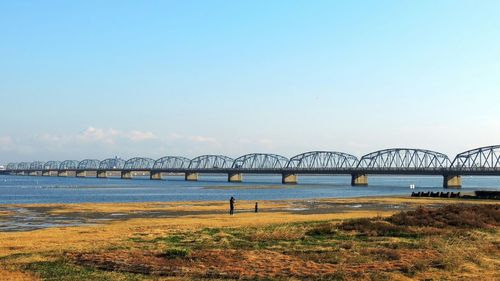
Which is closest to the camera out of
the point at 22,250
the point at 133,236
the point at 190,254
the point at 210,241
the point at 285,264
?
the point at 285,264

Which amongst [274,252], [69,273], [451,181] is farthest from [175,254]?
[451,181]

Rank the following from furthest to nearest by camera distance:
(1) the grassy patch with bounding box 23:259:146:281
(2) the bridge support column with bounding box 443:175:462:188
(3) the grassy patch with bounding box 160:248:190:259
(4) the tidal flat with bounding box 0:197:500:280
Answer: (2) the bridge support column with bounding box 443:175:462:188 < (3) the grassy patch with bounding box 160:248:190:259 < (4) the tidal flat with bounding box 0:197:500:280 < (1) the grassy patch with bounding box 23:259:146:281

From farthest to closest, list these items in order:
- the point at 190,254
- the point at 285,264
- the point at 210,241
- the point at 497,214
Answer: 1. the point at 497,214
2. the point at 210,241
3. the point at 190,254
4. the point at 285,264

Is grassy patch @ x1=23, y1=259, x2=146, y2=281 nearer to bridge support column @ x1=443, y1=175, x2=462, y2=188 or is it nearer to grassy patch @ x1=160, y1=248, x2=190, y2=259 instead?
grassy patch @ x1=160, y1=248, x2=190, y2=259

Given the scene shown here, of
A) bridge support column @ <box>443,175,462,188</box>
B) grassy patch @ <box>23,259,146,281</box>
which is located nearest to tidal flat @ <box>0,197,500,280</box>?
grassy patch @ <box>23,259,146,281</box>

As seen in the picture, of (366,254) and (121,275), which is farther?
(366,254)

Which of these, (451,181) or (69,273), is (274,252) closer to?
(69,273)

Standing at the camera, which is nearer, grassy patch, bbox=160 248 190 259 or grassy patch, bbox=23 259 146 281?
grassy patch, bbox=23 259 146 281

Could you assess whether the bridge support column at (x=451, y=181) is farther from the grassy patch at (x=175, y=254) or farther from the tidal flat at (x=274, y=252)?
the grassy patch at (x=175, y=254)

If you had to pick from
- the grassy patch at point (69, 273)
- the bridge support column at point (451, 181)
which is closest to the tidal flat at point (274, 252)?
the grassy patch at point (69, 273)

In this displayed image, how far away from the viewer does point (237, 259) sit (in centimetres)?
2339

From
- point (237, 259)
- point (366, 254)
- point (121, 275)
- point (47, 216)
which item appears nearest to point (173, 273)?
point (121, 275)

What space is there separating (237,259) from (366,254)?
18.7 feet

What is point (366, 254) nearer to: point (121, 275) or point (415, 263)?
point (415, 263)
